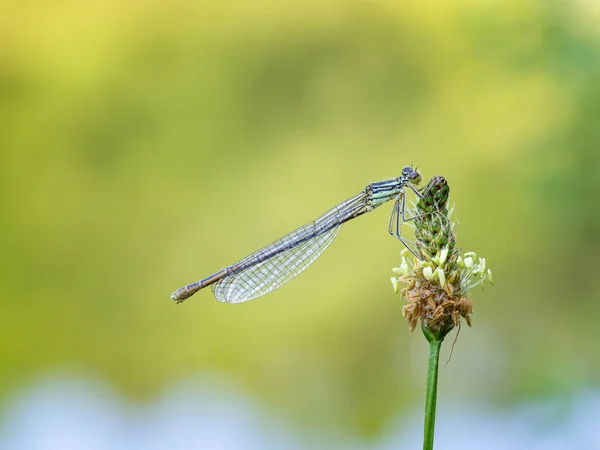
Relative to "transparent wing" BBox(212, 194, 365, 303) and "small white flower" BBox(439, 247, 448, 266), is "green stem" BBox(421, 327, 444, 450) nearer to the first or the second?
"small white flower" BBox(439, 247, 448, 266)

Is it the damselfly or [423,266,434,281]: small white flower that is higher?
the damselfly

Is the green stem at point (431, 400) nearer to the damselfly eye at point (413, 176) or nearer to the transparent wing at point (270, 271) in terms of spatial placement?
the damselfly eye at point (413, 176)

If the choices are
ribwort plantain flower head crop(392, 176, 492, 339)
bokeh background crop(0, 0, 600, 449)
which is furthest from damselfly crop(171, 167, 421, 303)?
bokeh background crop(0, 0, 600, 449)

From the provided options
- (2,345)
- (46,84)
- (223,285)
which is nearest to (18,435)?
(2,345)

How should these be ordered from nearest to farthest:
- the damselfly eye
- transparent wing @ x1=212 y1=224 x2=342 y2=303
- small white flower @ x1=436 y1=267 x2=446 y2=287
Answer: small white flower @ x1=436 y1=267 x2=446 y2=287 < the damselfly eye < transparent wing @ x1=212 y1=224 x2=342 y2=303

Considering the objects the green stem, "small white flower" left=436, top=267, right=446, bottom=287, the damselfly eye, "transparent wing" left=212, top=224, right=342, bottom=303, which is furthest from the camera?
"transparent wing" left=212, top=224, right=342, bottom=303

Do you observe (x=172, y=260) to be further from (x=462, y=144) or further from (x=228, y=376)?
(x=462, y=144)
